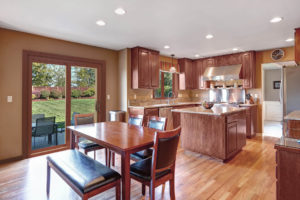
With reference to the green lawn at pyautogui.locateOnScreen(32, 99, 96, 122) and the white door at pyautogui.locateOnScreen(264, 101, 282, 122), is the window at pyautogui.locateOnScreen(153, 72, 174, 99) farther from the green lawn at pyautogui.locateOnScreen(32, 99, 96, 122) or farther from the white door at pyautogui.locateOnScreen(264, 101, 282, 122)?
the white door at pyautogui.locateOnScreen(264, 101, 282, 122)

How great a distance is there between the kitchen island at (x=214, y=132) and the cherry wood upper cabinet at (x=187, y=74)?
2.90m

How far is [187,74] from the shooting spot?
6453 mm

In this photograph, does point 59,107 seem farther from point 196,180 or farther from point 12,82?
point 196,180

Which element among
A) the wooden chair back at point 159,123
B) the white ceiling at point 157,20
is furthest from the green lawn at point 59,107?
the wooden chair back at point 159,123

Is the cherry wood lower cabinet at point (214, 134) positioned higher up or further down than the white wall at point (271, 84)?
further down

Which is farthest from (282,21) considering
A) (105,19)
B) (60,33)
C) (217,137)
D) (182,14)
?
(60,33)

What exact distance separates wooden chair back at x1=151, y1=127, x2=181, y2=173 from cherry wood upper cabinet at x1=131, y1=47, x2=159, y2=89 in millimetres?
3132

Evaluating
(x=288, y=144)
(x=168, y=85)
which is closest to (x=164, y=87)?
(x=168, y=85)

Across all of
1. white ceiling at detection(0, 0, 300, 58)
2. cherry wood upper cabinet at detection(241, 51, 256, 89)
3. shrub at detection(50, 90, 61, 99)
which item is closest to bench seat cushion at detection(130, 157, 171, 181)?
white ceiling at detection(0, 0, 300, 58)

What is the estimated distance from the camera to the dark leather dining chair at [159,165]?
63.2 inches

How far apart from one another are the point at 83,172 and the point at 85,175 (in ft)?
0.23

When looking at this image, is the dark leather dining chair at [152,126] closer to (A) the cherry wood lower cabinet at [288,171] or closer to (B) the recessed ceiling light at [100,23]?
(A) the cherry wood lower cabinet at [288,171]

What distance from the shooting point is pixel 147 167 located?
5.87 feet

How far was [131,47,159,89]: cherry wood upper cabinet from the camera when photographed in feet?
15.4
